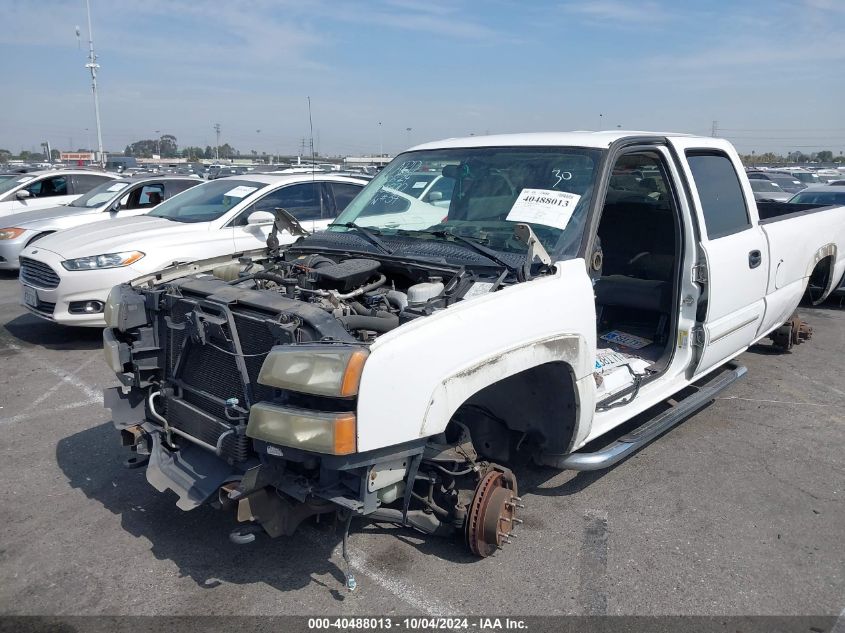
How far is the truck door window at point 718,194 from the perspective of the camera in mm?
4535

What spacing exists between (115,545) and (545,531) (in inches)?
87.6

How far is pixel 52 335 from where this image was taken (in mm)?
7516

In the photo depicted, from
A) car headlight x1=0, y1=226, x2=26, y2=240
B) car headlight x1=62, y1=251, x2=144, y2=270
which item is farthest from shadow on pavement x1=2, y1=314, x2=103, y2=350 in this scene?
car headlight x1=0, y1=226, x2=26, y2=240

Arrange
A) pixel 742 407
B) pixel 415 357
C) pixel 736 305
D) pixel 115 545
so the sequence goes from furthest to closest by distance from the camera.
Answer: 1. pixel 742 407
2. pixel 736 305
3. pixel 115 545
4. pixel 415 357

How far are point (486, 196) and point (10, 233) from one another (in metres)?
9.84

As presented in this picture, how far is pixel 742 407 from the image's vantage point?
17.5 feet

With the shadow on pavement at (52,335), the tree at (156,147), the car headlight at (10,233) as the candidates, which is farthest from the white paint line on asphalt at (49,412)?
the tree at (156,147)

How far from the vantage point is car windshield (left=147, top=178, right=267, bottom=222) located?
769 centimetres

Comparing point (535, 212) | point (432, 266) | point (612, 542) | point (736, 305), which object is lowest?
point (612, 542)

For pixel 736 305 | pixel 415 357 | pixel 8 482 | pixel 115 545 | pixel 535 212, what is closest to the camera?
pixel 415 357

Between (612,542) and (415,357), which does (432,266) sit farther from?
(612,542)

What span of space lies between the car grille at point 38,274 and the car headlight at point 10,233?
4319mm

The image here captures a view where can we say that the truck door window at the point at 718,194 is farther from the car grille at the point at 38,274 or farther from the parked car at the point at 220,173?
the parked car at the point at 220,173

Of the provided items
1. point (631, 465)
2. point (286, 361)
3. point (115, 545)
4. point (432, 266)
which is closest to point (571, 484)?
point (631, 465)
